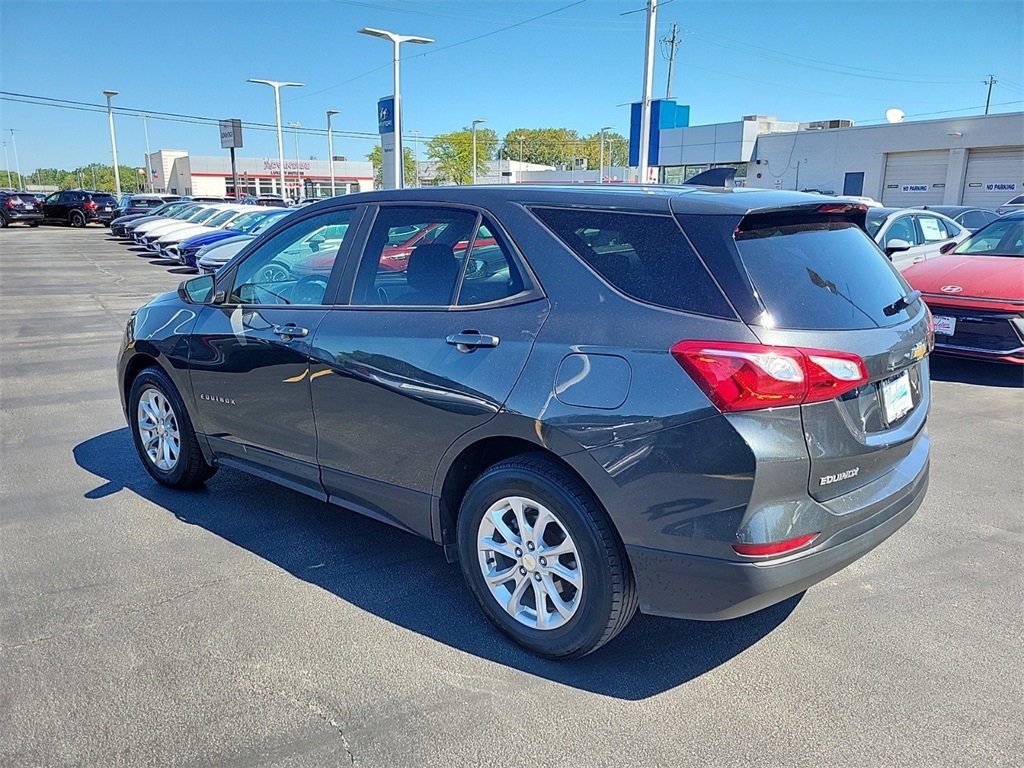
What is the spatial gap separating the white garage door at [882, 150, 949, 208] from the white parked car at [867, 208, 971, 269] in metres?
27.0

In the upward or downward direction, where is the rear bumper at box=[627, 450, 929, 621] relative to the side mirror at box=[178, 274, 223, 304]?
downward

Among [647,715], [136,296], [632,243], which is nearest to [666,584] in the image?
[647,715]

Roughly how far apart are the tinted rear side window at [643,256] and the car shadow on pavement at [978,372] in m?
6.08

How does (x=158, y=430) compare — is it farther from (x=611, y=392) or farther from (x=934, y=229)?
(x=934, y=229)

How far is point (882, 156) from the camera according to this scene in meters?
36.7

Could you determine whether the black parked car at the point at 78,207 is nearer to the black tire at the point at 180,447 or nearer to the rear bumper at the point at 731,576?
the black tire at the point at 180,447

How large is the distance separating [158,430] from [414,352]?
2.37 metres

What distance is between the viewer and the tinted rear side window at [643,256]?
2.56 metres

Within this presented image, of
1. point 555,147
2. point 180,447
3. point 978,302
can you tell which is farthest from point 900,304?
point 555,147

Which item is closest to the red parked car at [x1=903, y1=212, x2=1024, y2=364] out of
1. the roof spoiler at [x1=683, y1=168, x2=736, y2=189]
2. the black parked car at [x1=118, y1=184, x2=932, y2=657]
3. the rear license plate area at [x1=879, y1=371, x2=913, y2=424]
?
the roof spoiler at [x1=683, y1=168, x2=736, y2=189]

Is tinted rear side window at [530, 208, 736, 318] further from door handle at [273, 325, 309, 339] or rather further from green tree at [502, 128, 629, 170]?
green tree at [502, 128, 629, 170]

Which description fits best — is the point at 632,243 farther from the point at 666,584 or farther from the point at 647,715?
the point at 647,715

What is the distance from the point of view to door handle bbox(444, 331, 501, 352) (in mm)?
2928

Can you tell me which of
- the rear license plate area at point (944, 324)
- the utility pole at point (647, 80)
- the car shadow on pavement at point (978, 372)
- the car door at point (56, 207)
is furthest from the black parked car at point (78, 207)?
the rear license plate area at point (944, 324)
